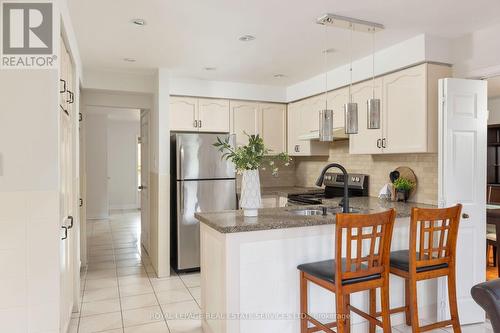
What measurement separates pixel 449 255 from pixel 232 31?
241 cm

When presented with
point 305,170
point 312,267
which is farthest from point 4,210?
point 305,170

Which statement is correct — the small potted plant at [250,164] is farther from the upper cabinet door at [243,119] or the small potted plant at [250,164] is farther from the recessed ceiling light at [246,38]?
the upper cabinet door at [243,119]

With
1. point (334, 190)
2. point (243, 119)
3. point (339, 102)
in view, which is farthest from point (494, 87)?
point (243, 119)

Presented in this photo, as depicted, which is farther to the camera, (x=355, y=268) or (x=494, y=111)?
(x=494, y=111)

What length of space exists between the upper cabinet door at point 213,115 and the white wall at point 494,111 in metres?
5.08

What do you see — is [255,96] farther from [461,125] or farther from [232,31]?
[461,125]

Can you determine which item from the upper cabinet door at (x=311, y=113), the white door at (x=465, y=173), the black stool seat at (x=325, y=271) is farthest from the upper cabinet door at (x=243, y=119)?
the black stool seat at (x=325, y=271)

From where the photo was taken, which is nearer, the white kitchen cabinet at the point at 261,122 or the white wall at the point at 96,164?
the white kitchen cabinet at the point at 261,122

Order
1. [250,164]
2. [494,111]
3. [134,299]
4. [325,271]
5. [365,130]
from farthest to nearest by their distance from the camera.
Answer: [494,111]
[365,130]
[134,299]
[250,164]
[325,271]

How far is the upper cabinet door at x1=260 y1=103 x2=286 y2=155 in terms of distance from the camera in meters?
5.21

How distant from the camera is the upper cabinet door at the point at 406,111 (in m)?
3.23

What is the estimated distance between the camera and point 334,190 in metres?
4.81

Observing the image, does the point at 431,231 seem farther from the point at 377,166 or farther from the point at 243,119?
the point at 243,119

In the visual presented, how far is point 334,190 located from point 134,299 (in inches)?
107
